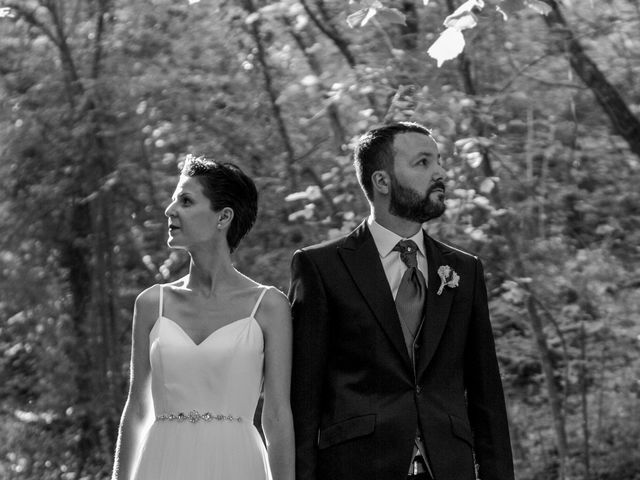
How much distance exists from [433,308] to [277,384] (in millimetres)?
581

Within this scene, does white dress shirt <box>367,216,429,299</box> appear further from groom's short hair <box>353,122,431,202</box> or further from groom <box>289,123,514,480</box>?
groom's short hair <box>353,122,431,202</box>

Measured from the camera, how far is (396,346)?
415 centimetres

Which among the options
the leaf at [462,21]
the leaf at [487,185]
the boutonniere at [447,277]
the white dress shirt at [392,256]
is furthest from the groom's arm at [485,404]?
the leaf at [487,185]

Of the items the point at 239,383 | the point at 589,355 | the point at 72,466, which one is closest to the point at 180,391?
the point at 239,383

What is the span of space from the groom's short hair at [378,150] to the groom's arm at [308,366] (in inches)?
15.1

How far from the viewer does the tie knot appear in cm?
434

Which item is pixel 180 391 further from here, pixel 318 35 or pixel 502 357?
pixel 318 35

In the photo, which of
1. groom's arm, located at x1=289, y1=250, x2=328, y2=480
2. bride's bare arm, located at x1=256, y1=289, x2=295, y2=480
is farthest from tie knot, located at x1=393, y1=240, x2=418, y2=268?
bride's bare arm, located at x1=256, y1=289, x2=295, y2=480

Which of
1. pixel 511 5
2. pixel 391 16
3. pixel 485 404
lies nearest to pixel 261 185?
pixel 391 16

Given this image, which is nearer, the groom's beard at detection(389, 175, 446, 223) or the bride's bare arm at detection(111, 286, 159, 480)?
the groom's beard at detection(389, 175, 446, 223)

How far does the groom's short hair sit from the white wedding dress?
0.63 m

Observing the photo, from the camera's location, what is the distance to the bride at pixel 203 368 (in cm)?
433

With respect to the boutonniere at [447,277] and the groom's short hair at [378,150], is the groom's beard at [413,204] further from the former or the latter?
the boutonniere at [447,277]

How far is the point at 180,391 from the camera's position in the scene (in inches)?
171
